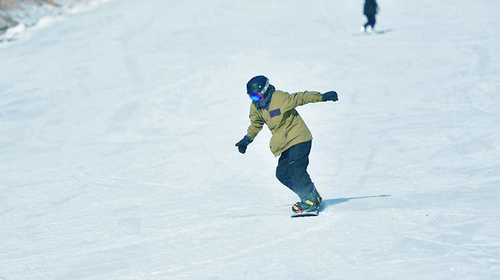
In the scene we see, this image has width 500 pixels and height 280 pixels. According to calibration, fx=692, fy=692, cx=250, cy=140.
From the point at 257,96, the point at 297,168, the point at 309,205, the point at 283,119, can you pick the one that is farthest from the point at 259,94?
the point at 309,205

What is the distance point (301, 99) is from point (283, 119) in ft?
0.88

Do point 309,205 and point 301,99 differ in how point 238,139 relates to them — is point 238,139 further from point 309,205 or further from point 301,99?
point 301,99

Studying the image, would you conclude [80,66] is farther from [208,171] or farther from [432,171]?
[432,171]

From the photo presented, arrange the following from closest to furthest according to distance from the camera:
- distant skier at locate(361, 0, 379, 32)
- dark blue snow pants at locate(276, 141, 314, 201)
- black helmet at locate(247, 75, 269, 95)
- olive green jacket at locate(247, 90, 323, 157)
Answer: black helmet at locate(247, 75, 269, 95)
olive green jacket at locate(247, 90, 323, 157)
dark blue snow pants at locate(276, 141, 314, 201)
distant skier at locate(361, 0, 379, 32)

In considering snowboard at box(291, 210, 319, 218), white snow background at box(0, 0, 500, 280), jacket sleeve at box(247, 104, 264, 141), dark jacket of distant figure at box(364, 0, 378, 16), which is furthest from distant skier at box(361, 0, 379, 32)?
snowboard at box(291, 210, 319, 218)

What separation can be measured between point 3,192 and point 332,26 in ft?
37.1

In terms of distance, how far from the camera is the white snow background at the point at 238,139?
5504 millimetres

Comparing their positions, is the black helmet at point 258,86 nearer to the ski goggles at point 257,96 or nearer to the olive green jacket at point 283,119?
the ski goggles at point 257,96

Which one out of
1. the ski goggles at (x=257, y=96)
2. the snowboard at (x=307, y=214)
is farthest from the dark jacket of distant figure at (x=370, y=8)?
the ski goggles at (x=257, y=96)

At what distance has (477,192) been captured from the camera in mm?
6781

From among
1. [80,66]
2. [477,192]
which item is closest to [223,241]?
[477,192]

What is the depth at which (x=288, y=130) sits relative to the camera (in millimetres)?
6137

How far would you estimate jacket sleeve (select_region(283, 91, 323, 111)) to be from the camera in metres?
5.88

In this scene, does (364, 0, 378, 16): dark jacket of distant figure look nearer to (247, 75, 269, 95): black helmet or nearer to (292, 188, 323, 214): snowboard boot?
(292, 188, 323, 214): snowboard boot
